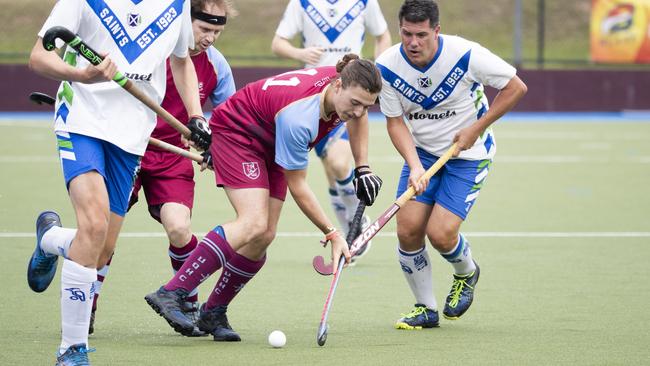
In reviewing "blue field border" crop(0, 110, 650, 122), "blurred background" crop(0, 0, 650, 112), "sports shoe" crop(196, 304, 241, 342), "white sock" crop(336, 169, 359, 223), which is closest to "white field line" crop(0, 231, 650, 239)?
"white sock" crop(336, 169, 359, 223)

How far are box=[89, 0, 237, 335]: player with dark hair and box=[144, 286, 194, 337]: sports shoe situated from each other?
0.24 m

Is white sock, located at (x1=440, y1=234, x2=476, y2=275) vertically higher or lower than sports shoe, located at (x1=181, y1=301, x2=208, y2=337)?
lower

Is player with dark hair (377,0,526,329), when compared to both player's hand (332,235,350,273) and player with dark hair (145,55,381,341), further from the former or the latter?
player's hand (332,235,350,273)

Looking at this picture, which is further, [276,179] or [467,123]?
[467,123]

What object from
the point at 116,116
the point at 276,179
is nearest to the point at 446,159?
the point at 276,179

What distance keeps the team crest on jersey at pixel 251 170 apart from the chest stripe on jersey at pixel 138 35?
0.75 metres

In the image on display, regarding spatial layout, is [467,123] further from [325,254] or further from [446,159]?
→ [325,254]

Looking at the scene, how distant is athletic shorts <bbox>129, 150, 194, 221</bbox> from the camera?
19.2 feet

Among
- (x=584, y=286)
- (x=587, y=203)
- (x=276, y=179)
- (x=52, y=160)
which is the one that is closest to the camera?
(x=276, y=179)

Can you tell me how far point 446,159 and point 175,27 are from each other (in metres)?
1.54

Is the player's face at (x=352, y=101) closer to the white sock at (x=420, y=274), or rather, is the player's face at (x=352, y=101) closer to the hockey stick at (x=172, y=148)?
the hockey stick at (x=172, y=148)

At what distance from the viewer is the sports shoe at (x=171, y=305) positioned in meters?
5.19

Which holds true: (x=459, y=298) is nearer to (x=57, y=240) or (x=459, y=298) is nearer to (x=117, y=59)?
(x=57, y=240)

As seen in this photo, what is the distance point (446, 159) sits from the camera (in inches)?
229
